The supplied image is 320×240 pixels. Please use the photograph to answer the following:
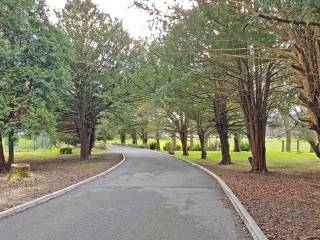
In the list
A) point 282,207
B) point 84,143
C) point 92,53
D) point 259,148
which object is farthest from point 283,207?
point 84,143

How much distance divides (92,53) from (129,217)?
870 inches

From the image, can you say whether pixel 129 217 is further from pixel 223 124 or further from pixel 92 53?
pixel 92 53

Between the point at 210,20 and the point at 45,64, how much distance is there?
1006 cm

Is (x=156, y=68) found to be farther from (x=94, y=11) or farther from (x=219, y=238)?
(x=219, y=238)

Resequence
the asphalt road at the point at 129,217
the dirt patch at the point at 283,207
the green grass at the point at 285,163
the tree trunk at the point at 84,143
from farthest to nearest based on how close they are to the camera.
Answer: the tree trunk at the point at 84,143, the green grass at the point at 285,163, the dirt patch at the point at 283,207, the asphalt road at the point at 129,217

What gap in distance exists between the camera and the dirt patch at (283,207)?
23.4ft

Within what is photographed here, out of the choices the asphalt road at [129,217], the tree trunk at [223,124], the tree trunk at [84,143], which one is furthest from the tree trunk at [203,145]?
the asphalt road at [129,217]

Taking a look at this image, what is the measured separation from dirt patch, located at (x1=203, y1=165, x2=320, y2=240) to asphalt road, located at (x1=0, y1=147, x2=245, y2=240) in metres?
0.58

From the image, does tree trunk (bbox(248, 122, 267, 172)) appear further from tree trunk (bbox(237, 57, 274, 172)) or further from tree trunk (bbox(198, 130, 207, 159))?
tree trunk (bbox(198, 130, 207, 159))

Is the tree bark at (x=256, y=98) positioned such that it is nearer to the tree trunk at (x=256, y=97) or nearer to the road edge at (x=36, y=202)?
the tree trunk at (x=256, y=97)

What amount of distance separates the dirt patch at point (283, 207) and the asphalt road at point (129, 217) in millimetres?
Result: 578

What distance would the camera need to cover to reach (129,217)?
8406mm

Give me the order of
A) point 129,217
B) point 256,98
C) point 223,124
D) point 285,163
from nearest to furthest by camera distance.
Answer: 1. point 129,217
2. point 256,98
3. point 223,124
4. point 285,163

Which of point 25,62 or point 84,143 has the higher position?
point 25,62
